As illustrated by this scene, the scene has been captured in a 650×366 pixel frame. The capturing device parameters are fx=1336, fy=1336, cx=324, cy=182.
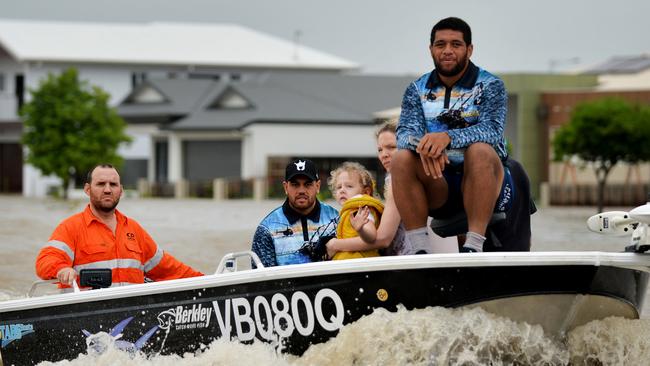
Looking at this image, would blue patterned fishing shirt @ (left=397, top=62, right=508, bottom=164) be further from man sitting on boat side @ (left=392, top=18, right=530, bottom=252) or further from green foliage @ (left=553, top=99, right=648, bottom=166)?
green foliage @ (left=553, top=99, right=648, bottom=166)

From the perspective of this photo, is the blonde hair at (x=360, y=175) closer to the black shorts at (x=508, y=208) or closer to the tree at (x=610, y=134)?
the black shorts at (x=508, y=208)

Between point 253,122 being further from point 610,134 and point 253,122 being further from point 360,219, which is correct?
point 360,219

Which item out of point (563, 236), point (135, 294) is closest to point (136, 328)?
point (135, 294)

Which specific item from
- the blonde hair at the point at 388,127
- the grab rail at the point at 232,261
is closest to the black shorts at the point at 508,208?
the blonde hair at the point at 388,127

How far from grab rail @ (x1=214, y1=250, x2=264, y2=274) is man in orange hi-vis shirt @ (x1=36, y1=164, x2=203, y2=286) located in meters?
0.66

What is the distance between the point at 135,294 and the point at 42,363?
2.66 ft

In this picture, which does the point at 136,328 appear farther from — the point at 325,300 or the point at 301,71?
the point at 301,71

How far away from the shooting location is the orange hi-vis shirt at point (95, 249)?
7750mm

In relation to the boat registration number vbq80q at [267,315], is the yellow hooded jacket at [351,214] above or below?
above

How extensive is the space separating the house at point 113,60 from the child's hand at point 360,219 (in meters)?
44.3

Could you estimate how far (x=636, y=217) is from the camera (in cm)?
606

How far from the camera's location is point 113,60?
174 ft

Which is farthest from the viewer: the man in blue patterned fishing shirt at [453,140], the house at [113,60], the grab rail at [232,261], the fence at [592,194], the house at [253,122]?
the house at [113,60]

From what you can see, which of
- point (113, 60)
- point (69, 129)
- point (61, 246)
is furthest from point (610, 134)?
point (61, 246)
